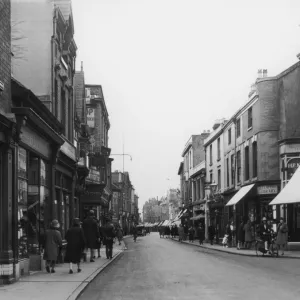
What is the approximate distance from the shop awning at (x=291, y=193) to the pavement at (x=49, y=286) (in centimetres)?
1314

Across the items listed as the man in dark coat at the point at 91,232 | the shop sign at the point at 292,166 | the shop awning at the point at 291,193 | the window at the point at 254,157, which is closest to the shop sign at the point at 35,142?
the man in dark coat at the point at 91,232

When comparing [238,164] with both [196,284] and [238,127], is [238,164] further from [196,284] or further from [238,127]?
[196,284]

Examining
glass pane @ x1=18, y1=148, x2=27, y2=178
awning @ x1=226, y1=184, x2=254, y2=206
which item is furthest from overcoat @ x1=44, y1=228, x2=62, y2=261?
awning @ x1=226, y1=184, x2=254, y2=206

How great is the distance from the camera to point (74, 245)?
18875mm

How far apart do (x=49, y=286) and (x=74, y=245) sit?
14.1 feet

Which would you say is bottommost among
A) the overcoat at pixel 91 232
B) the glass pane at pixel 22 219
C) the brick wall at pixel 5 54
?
the overcoat at pixel 91 232

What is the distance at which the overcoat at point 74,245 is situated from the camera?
1875cm

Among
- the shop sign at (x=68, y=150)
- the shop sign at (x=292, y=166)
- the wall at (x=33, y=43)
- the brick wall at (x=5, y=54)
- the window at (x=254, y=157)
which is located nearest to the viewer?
the brick wall at (x=5, y=54)

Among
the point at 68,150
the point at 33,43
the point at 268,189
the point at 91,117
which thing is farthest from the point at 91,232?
the point at 91,117

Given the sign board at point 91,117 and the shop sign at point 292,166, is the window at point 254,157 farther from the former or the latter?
the sign board at point 91,117

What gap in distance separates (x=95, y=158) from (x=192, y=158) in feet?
101

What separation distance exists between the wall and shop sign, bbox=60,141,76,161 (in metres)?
3.31

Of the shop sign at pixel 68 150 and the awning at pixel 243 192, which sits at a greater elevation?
the shop sign at pixel 68 150

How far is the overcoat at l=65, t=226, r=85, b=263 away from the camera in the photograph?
1875 centimetres
